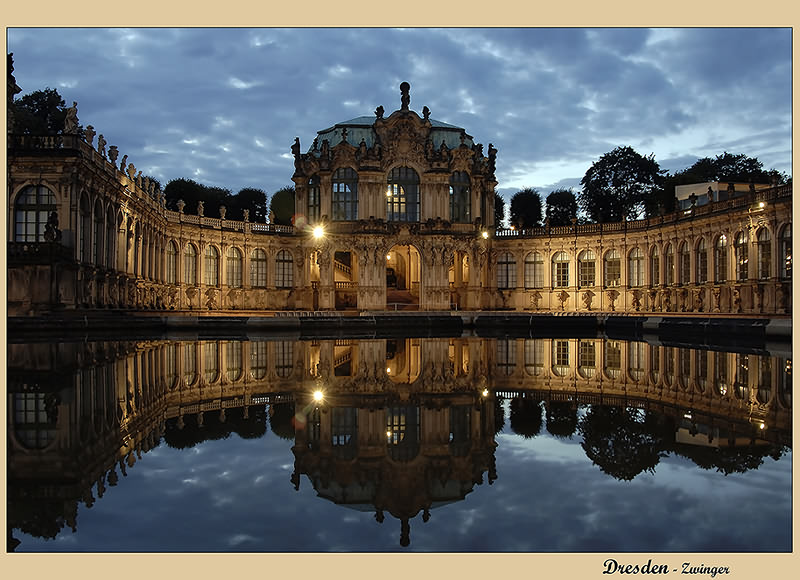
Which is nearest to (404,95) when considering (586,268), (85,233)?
(586,268)

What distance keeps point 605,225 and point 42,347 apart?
45.6 meters

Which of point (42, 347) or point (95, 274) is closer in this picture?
point (42, 347)

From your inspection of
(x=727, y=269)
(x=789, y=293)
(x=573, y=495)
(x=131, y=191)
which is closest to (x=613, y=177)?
(x=727, y=269)

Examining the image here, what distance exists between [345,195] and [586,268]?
20.1 metres

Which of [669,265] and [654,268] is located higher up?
[669,265]

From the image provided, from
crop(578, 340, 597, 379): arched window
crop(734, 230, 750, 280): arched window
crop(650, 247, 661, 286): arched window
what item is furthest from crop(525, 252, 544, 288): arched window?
crop(578, 340, 597, 379): arched window

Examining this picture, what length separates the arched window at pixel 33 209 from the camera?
32.4 metres

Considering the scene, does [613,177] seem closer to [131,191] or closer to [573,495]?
[131,191]

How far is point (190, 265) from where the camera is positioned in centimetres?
5206

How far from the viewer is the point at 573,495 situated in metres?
4.79

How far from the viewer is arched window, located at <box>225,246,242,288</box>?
2130 inches

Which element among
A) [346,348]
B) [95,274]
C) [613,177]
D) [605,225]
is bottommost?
[346,348]

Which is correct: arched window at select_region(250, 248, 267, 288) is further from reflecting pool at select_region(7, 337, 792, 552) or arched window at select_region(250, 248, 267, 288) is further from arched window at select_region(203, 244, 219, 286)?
reflecting pool at select_region(7, 337, 792, 552)

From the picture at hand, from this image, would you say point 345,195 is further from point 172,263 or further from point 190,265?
point 172,263
